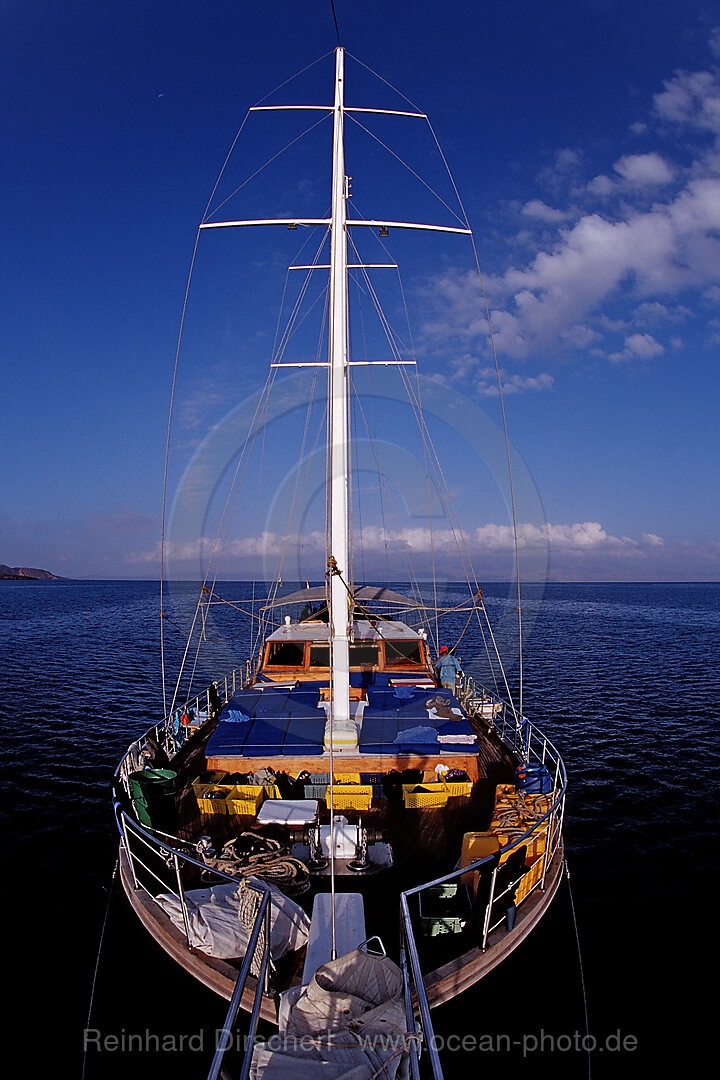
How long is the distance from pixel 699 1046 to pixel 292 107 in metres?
23.1

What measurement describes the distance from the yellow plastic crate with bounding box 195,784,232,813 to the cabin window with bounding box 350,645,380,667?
9.10 meters

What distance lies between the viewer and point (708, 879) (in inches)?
612

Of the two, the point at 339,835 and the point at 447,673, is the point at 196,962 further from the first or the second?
the point at 447,673

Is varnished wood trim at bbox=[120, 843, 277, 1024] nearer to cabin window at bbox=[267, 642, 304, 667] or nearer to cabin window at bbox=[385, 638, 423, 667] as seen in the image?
cabin window at bbox=[267, 642, 304, 667]

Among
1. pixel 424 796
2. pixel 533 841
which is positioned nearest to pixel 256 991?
pixel 533 841

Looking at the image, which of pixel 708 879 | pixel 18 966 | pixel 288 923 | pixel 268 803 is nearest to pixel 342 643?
pixel 268 803

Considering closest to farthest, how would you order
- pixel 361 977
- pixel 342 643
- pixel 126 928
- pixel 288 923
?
pixel 361 977, pixel 288 923, pixel 126 928, pixel 342 643

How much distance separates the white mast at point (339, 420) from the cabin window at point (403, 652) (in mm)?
6191

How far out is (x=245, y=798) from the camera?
1266 cm

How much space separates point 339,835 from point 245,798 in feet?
9.67

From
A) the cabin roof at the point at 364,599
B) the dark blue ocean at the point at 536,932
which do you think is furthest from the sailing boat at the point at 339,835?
the cabin roof at the point at 364,599

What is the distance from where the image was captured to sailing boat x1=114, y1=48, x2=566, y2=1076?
23.7ft

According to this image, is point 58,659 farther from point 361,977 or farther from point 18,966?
point 361,977

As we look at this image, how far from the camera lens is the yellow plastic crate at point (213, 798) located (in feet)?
40.3
